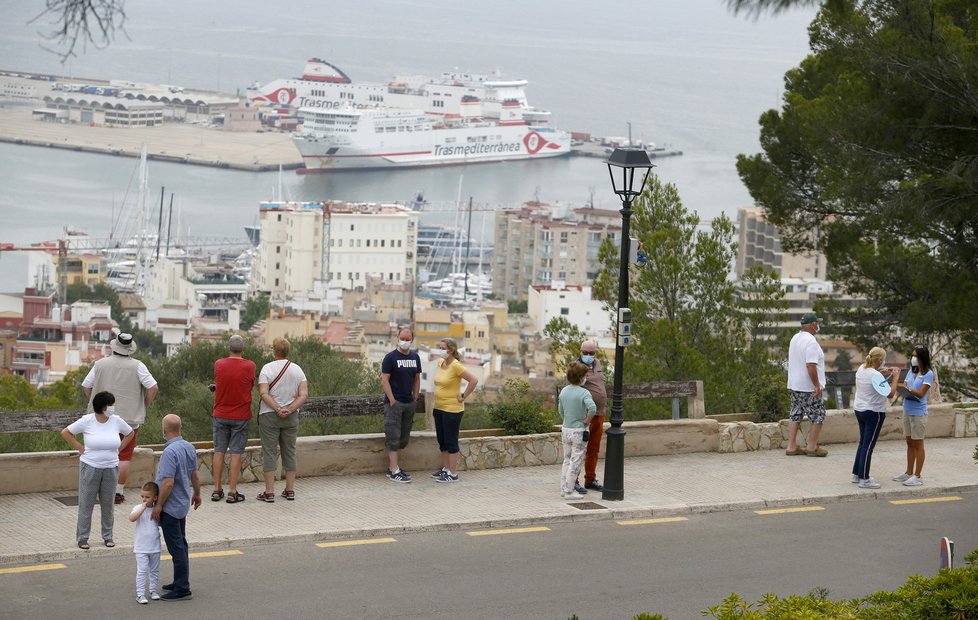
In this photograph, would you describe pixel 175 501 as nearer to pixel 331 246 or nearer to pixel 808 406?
pixel 808 406

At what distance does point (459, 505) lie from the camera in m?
9.22

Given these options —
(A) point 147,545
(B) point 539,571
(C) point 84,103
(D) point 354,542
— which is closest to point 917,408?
(B) point 539,571

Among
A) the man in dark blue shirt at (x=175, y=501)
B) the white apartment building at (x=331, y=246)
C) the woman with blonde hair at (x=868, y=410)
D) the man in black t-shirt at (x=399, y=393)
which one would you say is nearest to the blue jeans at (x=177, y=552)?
the man in dark blue shirt at (x=175, y=501)

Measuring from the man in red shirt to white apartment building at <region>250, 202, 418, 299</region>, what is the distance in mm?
119884

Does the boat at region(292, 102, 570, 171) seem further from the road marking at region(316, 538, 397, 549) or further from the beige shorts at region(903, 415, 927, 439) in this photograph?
the road marking at region(316, 538, 397, 549)

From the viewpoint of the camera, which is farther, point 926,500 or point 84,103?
point 84,103

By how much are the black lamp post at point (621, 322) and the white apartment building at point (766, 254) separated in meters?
116

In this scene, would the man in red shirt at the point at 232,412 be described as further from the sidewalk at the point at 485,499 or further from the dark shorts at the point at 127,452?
the dark shorts at the point at 127,452

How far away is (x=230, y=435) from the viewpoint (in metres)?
9.07

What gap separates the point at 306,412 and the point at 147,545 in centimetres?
307

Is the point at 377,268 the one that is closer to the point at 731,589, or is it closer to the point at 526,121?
the point at 526,121

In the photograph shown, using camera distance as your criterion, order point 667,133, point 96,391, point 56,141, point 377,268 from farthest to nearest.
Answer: point 667,133, point 56,141, point 377,268, point 96,391

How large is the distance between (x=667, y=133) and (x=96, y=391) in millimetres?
184140

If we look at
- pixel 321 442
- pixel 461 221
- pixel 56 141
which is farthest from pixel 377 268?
pixel 321 442
